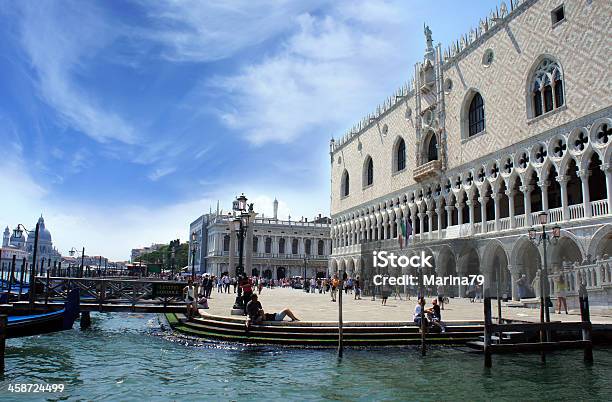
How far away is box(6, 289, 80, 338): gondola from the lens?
13266 mm

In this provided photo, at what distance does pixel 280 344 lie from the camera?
1259 cm

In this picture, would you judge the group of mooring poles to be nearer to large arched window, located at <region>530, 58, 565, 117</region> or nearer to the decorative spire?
large arched window, located at <region>530, 58, 565, 117</region>

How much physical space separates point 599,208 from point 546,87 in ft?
20.3

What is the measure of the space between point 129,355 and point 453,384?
754 centimetres

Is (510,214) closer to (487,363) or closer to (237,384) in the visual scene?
(487,363)

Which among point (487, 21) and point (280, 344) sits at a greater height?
point (487, 21)

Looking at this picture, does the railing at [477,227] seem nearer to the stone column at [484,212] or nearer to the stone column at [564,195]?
the stone column at [484,212]

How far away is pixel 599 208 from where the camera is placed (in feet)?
63.9

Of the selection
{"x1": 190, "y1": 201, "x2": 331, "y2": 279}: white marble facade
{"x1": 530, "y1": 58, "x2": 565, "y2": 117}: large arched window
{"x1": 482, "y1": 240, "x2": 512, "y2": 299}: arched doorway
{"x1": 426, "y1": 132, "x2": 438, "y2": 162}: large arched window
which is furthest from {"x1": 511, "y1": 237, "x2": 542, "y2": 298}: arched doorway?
{"x1": 190, "y1": 201, "x2": 331, "y2": 279}: white marble facade

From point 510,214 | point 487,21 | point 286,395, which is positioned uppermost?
point 487,21

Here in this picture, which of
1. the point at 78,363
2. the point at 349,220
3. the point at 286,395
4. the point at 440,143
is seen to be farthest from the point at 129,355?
the point at 349,220

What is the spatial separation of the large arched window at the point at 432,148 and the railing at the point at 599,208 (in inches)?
509

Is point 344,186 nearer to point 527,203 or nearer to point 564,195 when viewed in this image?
point 527,203

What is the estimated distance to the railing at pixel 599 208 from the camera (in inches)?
756
